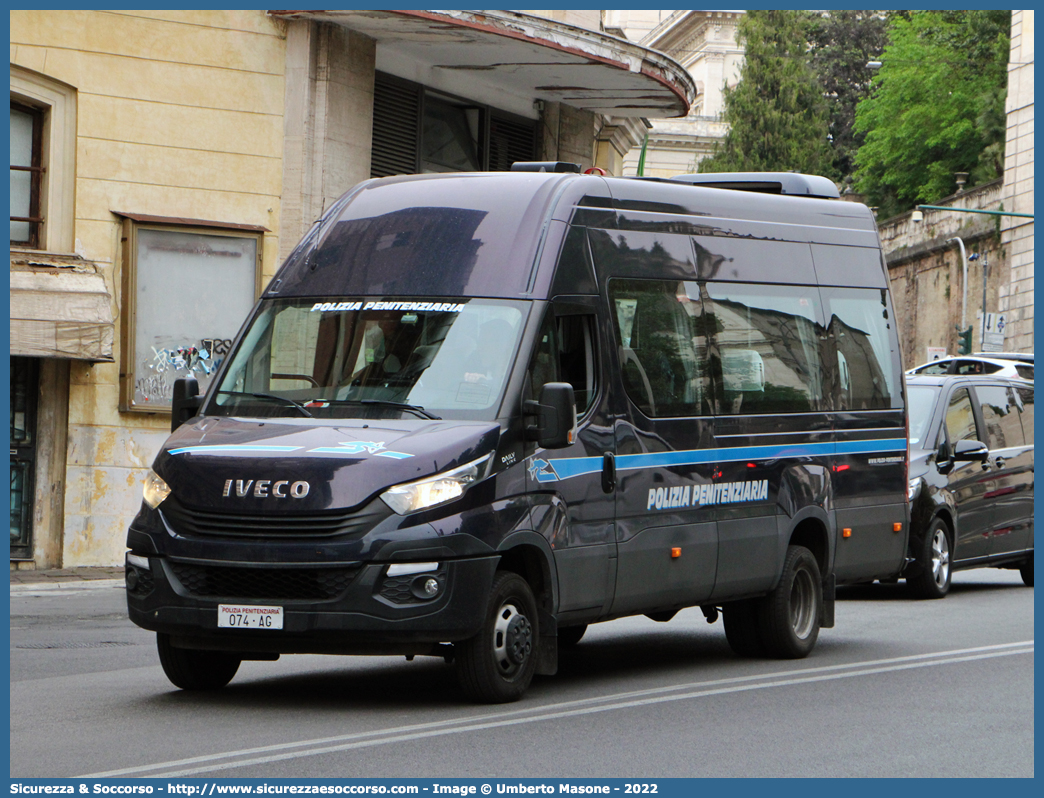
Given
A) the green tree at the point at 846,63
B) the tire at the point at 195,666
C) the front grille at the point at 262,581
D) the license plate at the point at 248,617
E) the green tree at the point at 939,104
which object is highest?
the green tree at the point at 846,63

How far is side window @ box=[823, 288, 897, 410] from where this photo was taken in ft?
38.2

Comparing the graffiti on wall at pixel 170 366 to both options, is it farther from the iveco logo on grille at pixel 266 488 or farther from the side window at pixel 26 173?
the iveco logo on grille at pixel 266 488

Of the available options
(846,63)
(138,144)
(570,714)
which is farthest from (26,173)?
(846,63)

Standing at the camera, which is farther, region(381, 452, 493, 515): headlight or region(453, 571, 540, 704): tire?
region(453, 571, 540, 704): tire

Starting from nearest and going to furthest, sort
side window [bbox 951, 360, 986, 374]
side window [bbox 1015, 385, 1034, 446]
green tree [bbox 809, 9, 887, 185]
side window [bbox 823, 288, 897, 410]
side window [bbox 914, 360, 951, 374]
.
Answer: side window [bbox 823, 288, 897, 410]
side window [bbox 1015, 385, 1034, 446]
side window [bbox 951, 360, 986, 374]
side window [bbox 914, 360, 951, 374]
green tree [bbox 809, 9, 887, 185]

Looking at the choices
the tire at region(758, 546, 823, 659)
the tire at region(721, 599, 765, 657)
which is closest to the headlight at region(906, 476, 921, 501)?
the tire at region(758, 546, 823, 659)

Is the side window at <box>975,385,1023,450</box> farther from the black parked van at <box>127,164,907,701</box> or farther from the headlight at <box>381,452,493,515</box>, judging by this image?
the headlight at <box>381,452,493,515</box>

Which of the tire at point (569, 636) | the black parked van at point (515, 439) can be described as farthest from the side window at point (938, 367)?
the tire at point (569, 636)

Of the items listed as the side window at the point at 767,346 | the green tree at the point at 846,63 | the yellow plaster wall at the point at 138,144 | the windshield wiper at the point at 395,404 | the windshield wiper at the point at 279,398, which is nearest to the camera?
Result: the windshield wiper at the point at 395,404

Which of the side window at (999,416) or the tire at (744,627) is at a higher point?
the side window at (999,416)

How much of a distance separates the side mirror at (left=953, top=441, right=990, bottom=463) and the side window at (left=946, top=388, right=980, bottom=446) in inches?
3.0

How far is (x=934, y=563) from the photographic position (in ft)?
50.4

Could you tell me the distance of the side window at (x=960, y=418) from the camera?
15.9 meters

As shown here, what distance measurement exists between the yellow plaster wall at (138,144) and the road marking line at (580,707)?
928cm
